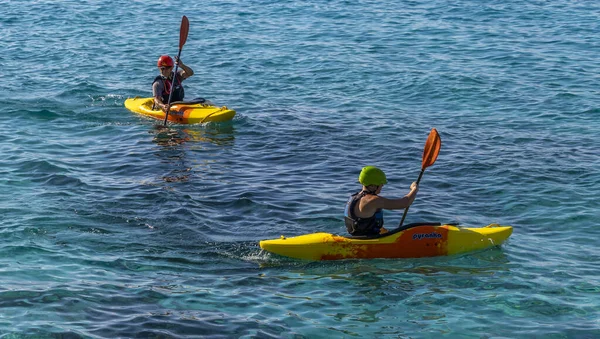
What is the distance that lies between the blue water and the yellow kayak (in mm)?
197

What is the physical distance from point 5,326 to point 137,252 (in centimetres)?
249

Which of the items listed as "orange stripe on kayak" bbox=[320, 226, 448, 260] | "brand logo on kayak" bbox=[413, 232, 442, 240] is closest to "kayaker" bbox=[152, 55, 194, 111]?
"orange stripe on kayak" bbox=[320, 226, 448, 260]

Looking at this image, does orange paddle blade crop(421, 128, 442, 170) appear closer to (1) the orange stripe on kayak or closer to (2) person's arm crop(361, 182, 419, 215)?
(2) person's arm crop(361, 182, 419, 215)

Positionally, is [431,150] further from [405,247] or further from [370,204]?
[405,247]

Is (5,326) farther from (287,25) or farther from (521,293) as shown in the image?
(287,25)

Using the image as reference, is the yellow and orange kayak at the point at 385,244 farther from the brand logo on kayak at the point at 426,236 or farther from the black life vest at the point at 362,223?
the black life vest at the point at 362,223

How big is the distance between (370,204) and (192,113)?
24.6ft

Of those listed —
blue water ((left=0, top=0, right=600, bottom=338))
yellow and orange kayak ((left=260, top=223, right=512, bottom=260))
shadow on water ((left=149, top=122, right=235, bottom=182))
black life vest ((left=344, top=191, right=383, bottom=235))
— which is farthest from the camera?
shadow on water ((left=149, top=122, right=235, bottom=182))

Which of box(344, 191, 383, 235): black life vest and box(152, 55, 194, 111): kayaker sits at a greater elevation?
Result: box(152, 55, 194, 111): kayaker

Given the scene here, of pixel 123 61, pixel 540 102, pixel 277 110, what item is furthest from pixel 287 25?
pixel 540 102

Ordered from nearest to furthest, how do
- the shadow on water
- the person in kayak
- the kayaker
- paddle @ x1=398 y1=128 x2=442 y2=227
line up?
the person in kayak < paddle @ x1=398 y1=128 x2=442 y2=227 < the shadow on water < the kayaker

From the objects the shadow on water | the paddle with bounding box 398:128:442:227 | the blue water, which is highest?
the paddle with bounding box 398:128:442:227

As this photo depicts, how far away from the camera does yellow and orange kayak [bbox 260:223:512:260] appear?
995cm

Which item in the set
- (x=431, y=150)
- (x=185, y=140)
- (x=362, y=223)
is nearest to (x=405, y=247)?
(x=362, y=223)
